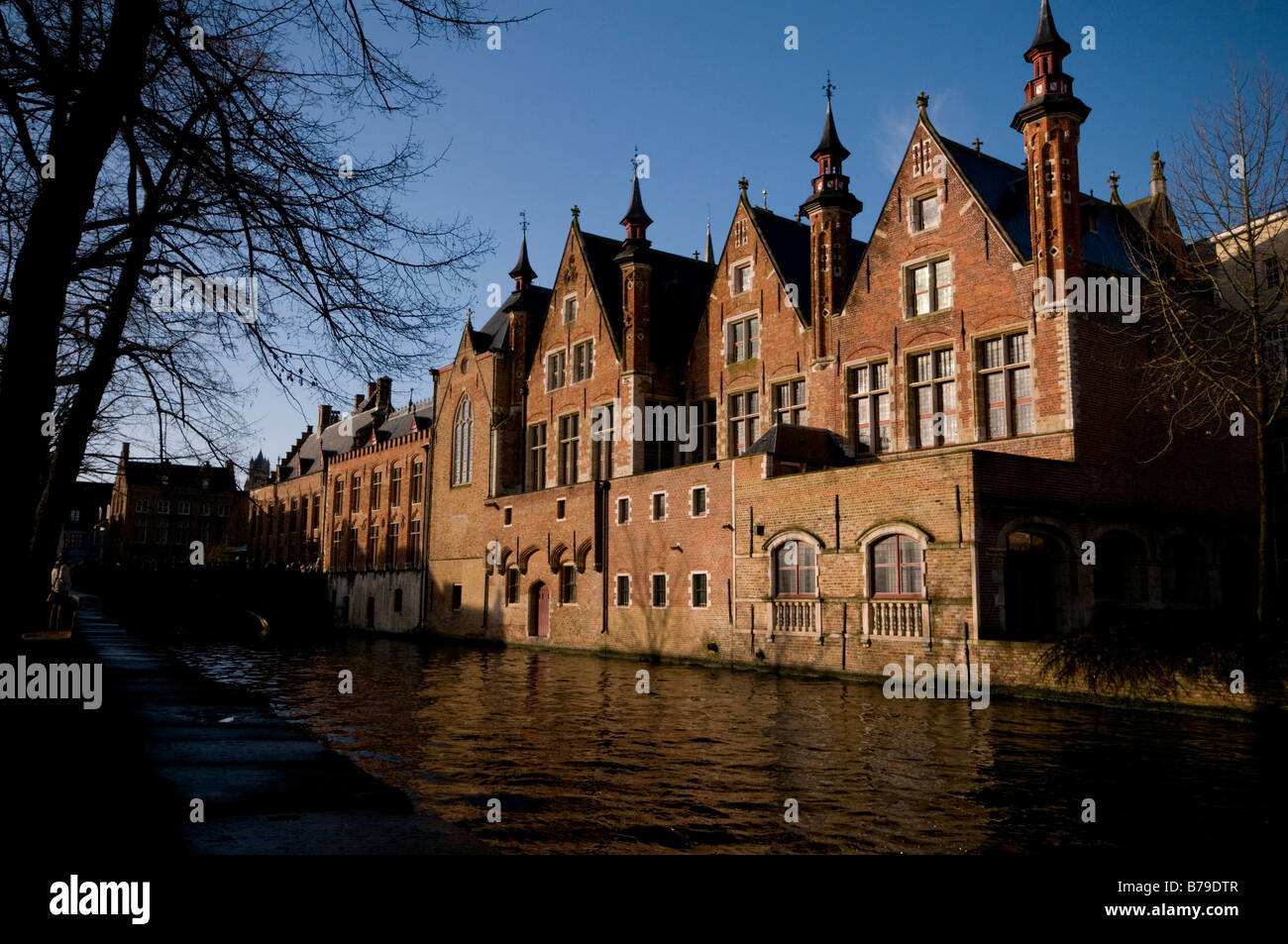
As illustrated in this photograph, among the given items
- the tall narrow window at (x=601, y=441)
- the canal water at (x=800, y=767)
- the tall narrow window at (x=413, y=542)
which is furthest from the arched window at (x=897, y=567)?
the tall narrow window at (x=413, y=542)

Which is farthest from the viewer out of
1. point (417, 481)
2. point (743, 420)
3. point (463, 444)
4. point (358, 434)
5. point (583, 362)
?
point (358, 434)

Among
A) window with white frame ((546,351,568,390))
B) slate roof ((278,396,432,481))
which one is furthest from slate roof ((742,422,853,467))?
slate roof ((278,396,432,481))

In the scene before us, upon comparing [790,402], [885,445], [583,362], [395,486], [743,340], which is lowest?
[885,445]

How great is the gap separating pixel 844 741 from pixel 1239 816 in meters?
5.33

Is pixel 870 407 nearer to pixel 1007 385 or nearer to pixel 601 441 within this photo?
pixel 1007 385

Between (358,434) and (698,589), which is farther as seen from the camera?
(358,434)

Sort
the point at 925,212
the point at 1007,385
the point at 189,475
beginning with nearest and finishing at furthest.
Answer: the point at 189,475 → the point at 1007,385 → the point at 925,212

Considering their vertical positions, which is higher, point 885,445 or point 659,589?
point 885,445

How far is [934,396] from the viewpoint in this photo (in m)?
25.2

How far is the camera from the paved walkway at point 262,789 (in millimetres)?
4309

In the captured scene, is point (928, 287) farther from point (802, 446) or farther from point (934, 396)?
point (802, 446)

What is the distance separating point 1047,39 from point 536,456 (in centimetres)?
2427

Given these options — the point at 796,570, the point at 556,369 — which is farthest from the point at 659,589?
the point at 556,369

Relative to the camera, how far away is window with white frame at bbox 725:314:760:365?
31.1 metres
